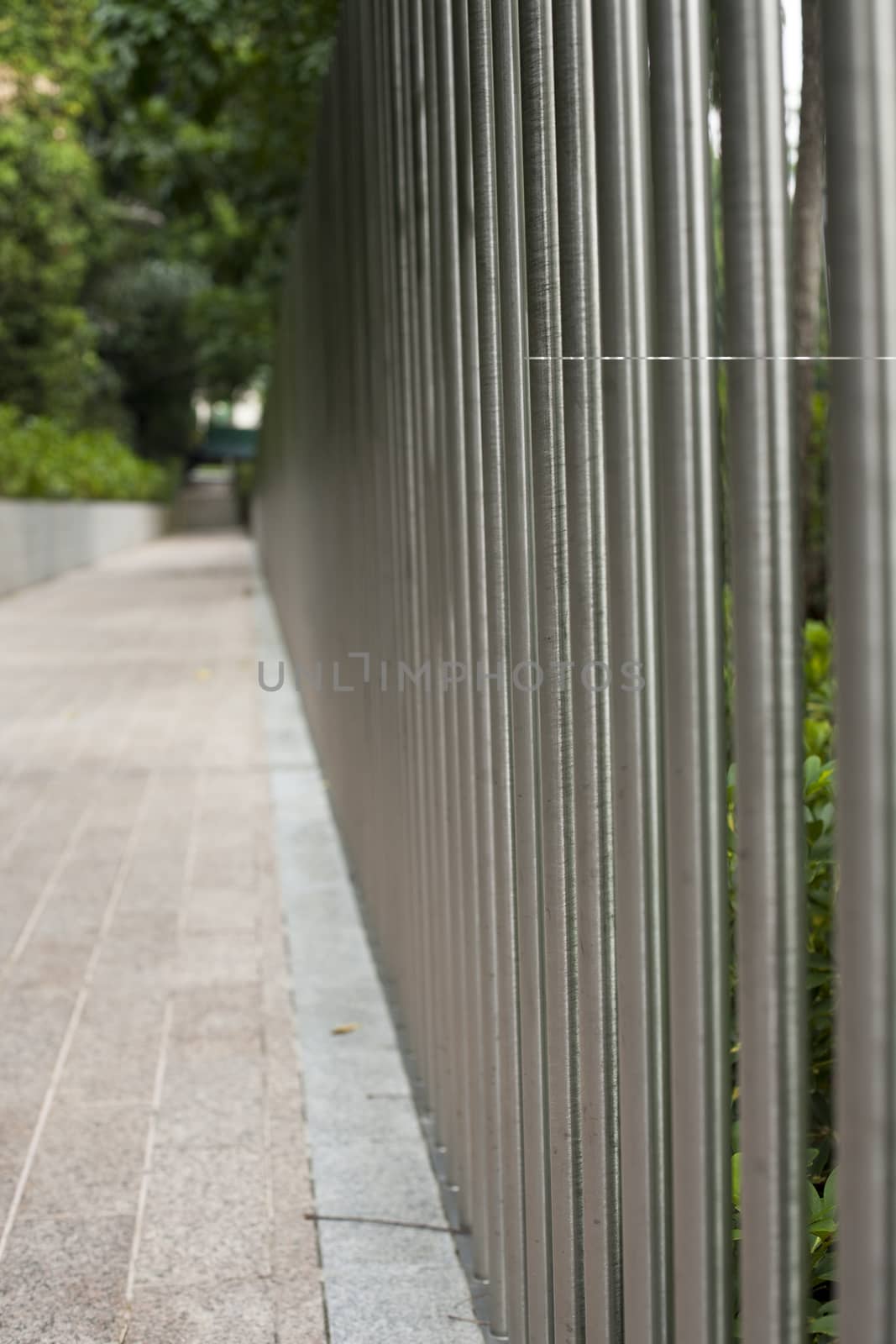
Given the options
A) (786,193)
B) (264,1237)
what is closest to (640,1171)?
(786,193)

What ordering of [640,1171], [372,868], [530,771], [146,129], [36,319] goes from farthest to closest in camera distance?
[36,319] < [146,129] < [372,868] < [530,771] < [640,1171]

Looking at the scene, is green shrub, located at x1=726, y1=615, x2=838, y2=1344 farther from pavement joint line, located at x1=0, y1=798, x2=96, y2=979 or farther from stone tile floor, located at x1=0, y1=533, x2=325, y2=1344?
pavement joint line, located at x1=0, y1=798, x2=96, y2=979

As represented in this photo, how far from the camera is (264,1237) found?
277 cm

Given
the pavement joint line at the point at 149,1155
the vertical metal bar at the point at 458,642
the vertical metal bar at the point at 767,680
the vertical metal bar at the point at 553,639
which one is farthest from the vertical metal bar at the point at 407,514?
the vertical metal bar at the point at 767,680

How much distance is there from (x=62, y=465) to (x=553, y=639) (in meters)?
24.0

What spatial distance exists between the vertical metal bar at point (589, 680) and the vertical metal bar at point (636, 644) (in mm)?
94

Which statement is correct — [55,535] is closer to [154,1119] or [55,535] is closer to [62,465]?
[62,465]

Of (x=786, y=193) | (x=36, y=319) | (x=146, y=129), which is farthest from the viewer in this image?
(x=36, y=319)

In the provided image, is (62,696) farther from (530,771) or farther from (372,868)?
(530,771)

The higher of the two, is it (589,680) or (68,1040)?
(589,680)

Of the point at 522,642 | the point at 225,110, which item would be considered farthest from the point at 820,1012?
the point at 225,110

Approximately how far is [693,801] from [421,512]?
5.43ft

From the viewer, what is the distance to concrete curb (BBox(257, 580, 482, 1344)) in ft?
8.23

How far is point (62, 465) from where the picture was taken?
24.8 metres
